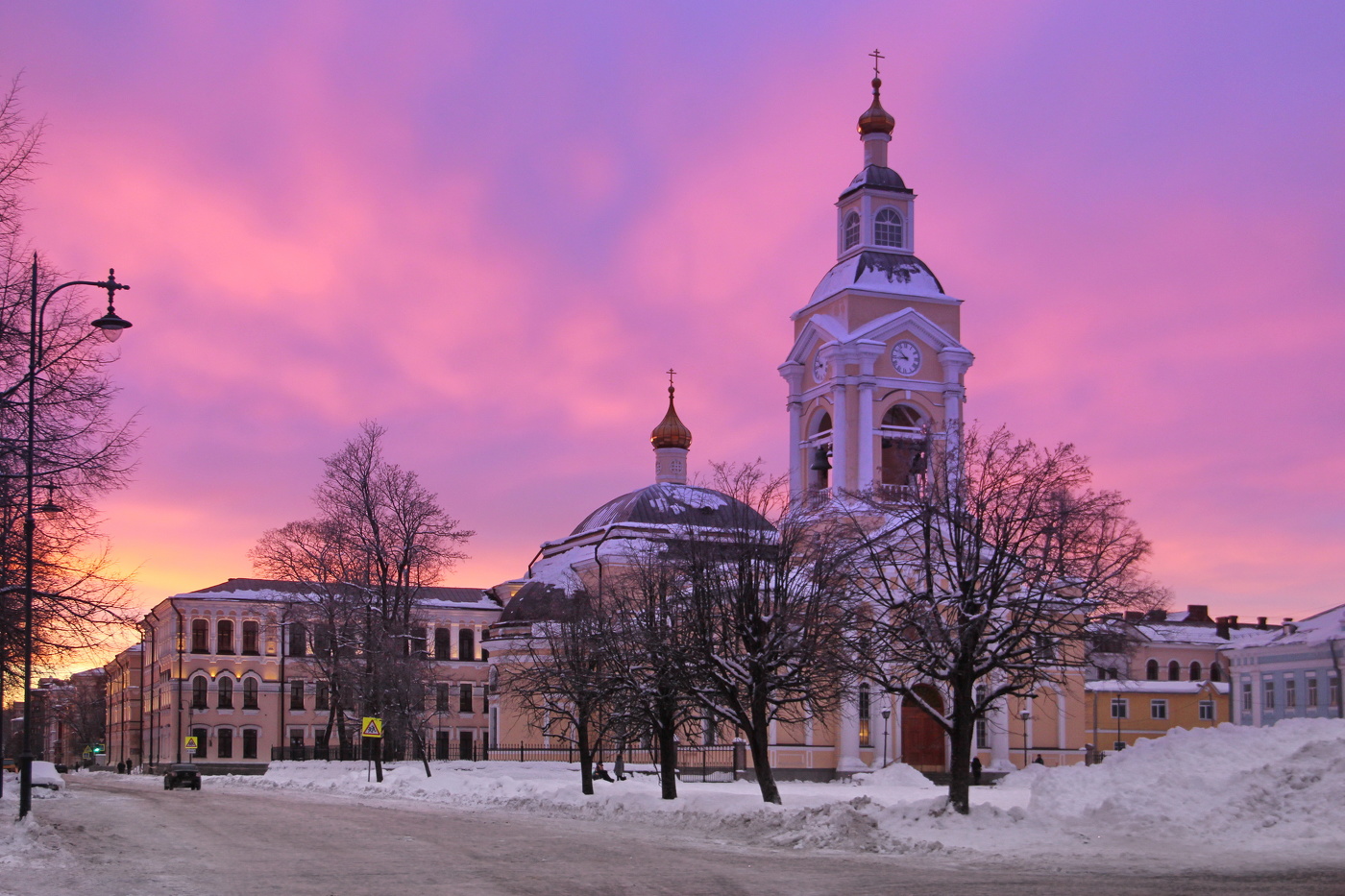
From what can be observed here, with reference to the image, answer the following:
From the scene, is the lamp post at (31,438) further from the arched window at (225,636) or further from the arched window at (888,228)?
the arched window at (225,636)

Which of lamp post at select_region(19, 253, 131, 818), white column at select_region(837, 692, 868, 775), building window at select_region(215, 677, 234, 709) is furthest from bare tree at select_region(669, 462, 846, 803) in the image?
building window at select_region(215, 677, 234, 709)

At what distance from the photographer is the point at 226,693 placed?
8694 cm

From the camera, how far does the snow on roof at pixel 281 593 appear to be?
88.4 meters

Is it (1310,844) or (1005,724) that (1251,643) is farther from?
(1310,844)

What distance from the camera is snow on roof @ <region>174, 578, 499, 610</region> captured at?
88.4 meters

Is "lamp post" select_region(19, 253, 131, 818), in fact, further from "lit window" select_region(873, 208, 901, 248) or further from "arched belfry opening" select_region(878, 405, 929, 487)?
"lit window" select_region(873, 208, 901, 248)

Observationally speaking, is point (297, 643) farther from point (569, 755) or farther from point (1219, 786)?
point (1219, 786)

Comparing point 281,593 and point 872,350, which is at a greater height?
point 872,350

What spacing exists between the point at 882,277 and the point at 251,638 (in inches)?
1850

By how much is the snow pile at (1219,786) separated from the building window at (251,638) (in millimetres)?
69051

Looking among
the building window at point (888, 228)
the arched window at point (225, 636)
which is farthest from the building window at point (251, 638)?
the building window at point (888, 228)

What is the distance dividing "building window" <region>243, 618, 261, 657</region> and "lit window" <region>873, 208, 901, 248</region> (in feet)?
151

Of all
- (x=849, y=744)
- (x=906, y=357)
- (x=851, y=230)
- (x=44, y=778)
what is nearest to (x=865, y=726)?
(x=849, y=744)

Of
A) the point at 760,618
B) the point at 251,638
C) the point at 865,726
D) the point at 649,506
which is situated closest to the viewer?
the point at 760,618
